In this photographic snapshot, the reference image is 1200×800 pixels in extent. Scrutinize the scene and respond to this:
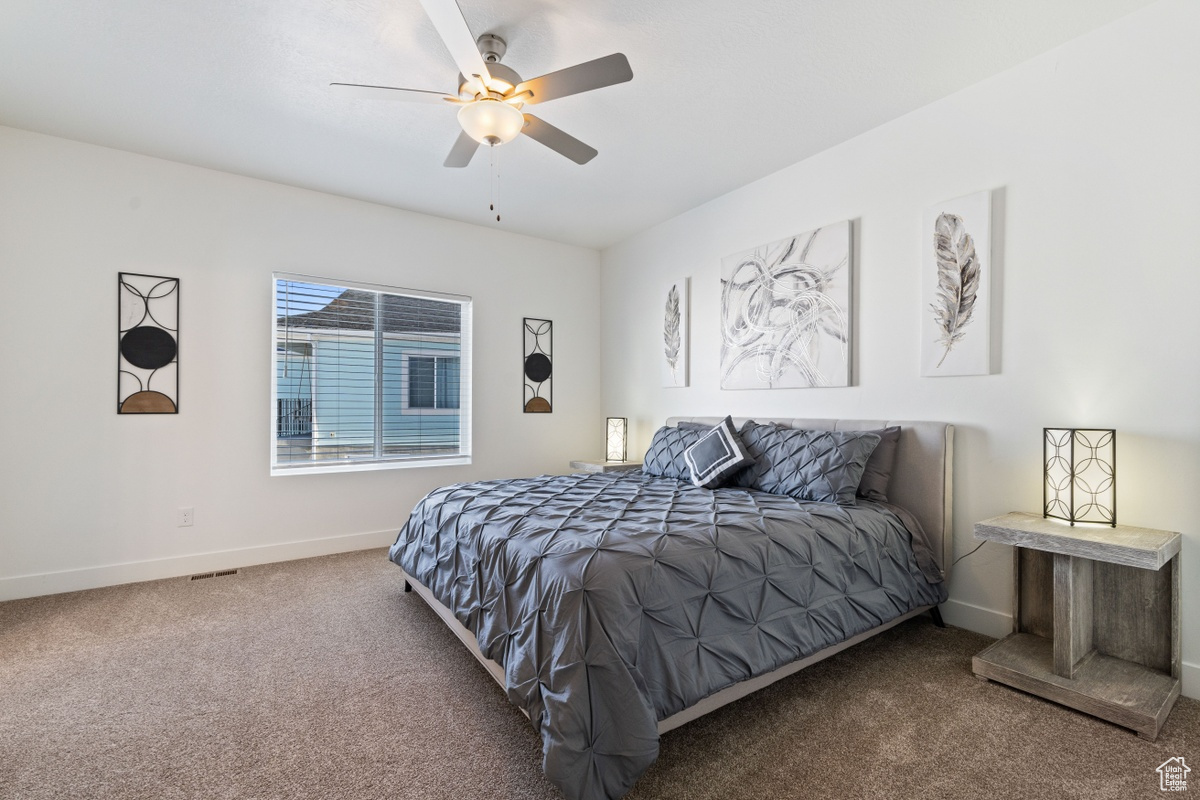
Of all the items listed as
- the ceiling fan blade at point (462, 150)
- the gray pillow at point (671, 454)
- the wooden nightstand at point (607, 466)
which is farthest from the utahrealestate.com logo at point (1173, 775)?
the ceiling fan blade at point (462, 150)

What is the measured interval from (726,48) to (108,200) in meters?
3.69

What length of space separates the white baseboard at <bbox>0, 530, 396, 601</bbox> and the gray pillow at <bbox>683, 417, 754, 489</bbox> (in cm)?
257

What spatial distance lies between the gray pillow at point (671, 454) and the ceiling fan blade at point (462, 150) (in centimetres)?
204

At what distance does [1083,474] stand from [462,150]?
3068 mm

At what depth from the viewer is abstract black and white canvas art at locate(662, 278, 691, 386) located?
14.2 ft

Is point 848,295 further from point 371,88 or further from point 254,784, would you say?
point 254,784

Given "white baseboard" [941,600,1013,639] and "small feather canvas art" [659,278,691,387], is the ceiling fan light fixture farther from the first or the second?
"white baseboard" [941,600,1013,639]

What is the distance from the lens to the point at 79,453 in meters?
3.22

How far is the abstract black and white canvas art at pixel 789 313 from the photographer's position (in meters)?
3.19

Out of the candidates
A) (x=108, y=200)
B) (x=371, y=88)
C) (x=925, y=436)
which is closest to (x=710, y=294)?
(x=925, y=436)

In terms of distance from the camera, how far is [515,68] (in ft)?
8.32

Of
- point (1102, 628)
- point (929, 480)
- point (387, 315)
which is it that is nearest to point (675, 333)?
point (929, 480)

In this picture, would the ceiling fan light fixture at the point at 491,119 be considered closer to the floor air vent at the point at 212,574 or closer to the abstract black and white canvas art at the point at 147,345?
the abstract black and white canvas art at the point at 147,345

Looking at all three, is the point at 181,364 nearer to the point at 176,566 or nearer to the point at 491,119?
the point at 176,566
